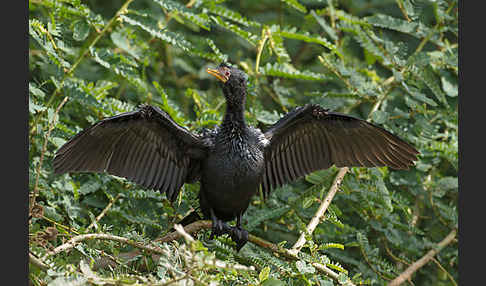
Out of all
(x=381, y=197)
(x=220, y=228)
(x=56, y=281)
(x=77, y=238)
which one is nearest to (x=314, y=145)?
(x=381, y=197)

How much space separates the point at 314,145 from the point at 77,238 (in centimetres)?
180

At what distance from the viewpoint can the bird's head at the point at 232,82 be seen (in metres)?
3.95

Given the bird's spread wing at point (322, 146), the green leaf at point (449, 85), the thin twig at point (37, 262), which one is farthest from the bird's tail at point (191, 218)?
the green leaf at point (449, 85)

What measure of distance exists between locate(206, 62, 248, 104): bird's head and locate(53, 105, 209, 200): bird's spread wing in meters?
0.36

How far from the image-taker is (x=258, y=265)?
12.3 ft

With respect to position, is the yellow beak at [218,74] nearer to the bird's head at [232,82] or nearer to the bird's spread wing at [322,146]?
the bird's head at [232,82]

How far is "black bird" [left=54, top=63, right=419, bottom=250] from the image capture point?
3.77 meters

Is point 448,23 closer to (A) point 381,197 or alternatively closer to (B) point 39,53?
(A) point 381,197

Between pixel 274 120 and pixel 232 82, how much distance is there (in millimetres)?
813

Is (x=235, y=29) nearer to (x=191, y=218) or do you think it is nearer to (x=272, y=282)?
(x=191, y=218)

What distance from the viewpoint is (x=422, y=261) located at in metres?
4.68

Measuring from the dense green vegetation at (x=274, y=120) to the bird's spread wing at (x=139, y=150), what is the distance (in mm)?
310

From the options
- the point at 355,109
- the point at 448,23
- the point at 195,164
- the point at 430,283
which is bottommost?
the point at 430,283

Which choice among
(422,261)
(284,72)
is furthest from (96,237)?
(422,261)
